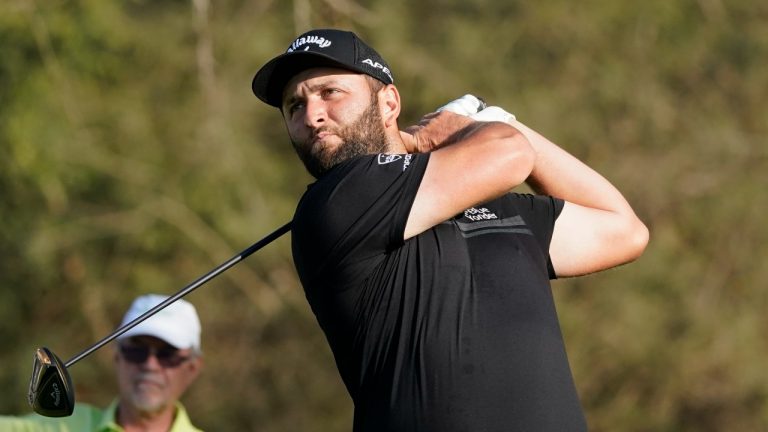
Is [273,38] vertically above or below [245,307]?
above

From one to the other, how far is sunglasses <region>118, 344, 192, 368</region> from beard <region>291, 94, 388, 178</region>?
1.87m

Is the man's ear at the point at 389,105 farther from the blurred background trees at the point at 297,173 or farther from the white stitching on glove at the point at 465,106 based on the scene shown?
the blurred background trees at the point at 297,173

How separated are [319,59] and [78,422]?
2.01 meters

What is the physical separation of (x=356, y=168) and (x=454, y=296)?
359 millimetres

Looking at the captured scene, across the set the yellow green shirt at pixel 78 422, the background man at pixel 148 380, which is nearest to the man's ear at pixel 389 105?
the background man at pixel 148 380

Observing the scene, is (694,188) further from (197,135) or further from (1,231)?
(1,231)

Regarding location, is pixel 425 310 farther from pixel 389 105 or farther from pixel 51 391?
pixel 51 391

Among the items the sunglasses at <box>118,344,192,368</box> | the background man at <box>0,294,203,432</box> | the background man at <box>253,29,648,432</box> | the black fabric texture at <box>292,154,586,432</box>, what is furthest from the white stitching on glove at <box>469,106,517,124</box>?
the sunglasses at <box>118,344,192,368</box>

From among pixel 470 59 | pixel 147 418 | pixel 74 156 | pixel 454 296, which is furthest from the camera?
pixel 470 59

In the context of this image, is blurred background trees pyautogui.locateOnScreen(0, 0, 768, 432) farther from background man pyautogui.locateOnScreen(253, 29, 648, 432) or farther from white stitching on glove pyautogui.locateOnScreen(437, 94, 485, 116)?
background man pyautogui.locateOnScreen(253, 29, 648, 432)

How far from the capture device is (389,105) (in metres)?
3.47

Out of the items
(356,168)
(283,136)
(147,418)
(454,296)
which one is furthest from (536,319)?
(283,136)

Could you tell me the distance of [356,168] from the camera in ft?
10.3

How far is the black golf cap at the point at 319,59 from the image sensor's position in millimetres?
3334
